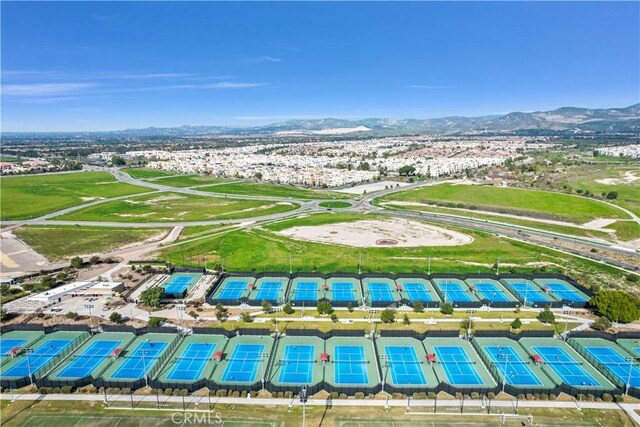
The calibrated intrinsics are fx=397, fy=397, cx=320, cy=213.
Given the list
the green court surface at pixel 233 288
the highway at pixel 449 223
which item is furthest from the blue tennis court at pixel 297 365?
the highway at pixel 449 223

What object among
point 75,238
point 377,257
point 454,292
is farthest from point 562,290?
Result: point 75,238

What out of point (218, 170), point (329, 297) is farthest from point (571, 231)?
point (218, 170)

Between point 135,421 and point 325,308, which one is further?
point 325,308

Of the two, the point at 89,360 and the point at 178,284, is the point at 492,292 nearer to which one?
the point at 178,284

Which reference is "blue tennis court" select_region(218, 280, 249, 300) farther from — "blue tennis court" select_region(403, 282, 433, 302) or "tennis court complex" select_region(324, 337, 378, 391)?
"blue tennis court" select_region(403, 282, 433, 302)

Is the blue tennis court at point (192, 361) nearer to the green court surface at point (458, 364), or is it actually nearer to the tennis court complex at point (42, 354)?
the tennis court complex at point (42, 354)

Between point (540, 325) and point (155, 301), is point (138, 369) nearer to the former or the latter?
point (155, 301)
